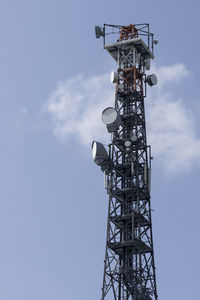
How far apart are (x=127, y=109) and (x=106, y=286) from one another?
2132 centimetres

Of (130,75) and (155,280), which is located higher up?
(130,75)

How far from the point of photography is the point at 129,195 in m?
87.9

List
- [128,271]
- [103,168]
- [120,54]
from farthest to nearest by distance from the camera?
[120,54], [103,168], [128,271]

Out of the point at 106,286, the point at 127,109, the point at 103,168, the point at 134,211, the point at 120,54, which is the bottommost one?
the point at 106,286

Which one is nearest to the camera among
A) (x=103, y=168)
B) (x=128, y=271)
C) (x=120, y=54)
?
(x=128, y=271)

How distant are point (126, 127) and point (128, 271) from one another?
1741 centimetres

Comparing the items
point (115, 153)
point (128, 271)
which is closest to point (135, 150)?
point (115, 153)

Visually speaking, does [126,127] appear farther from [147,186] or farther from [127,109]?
[147,186]

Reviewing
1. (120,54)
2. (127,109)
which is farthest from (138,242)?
(120,54)

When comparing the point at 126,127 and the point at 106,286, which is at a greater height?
the point at 126,127

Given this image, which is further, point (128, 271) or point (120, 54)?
point (120, 54)

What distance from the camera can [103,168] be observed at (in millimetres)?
89875

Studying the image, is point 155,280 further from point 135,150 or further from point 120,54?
point 120,54

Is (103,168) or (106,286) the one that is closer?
(106,286)
